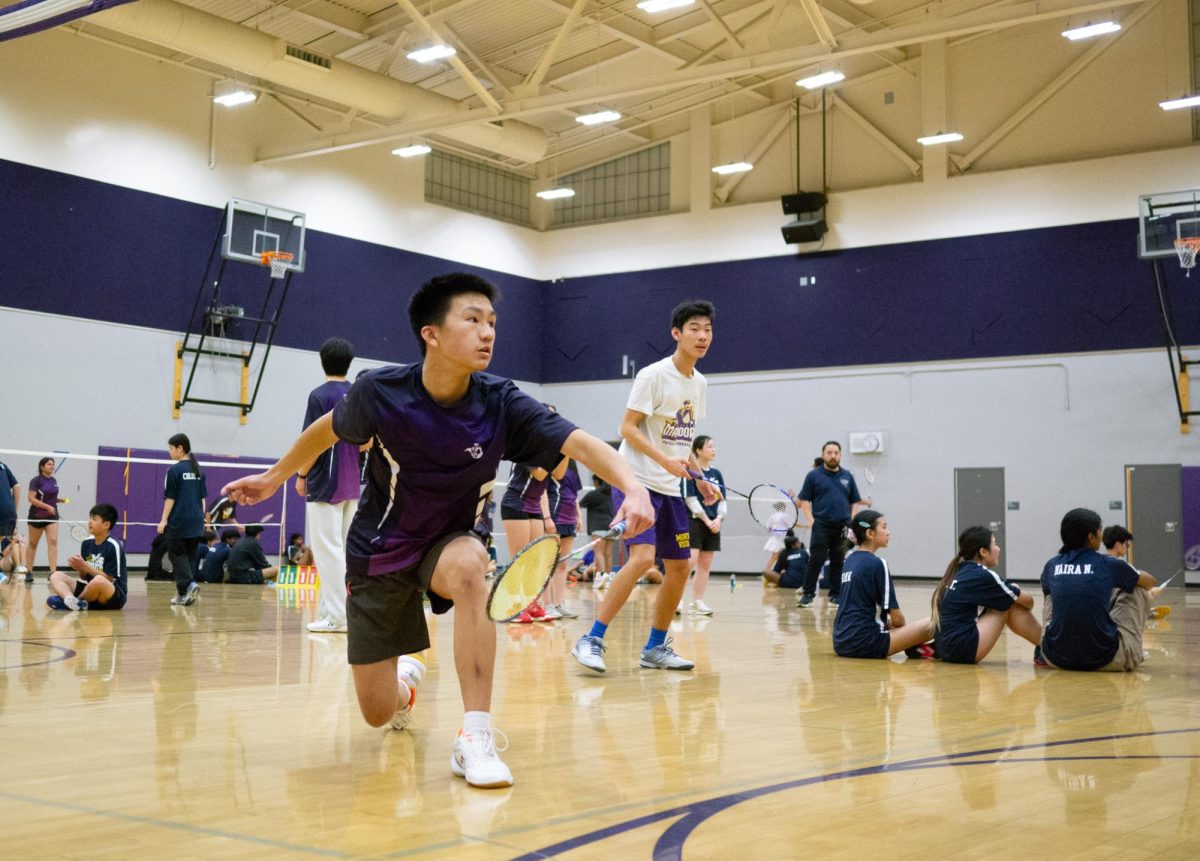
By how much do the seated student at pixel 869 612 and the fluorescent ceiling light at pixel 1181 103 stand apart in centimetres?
1753

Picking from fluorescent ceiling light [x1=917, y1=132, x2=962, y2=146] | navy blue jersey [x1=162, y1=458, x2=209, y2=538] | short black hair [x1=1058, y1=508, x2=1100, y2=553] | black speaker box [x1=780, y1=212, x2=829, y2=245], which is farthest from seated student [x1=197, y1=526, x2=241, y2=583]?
fluorescent ceiling light [x1=917, y1=132, x2=962, y2=146]

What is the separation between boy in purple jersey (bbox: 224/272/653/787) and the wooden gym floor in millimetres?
435

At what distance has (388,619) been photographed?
4.42m

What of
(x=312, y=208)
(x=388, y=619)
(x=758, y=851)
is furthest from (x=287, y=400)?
(x=758, y=851)

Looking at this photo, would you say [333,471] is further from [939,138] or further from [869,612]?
[939,138]

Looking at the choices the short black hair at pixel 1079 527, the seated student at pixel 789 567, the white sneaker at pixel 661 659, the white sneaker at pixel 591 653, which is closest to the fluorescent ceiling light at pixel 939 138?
the seated student at pixel 789 567

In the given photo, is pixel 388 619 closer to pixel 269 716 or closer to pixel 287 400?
pixel 269 716

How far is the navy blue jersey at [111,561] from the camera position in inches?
483

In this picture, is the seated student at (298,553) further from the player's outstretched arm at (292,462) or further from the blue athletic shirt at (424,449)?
the blue athletic shirt at (424,449)

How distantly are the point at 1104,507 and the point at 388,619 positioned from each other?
74.8ft

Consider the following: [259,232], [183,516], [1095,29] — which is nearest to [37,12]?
[183,516]

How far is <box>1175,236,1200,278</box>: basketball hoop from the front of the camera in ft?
71.4

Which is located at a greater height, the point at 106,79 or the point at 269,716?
the point at 106,79

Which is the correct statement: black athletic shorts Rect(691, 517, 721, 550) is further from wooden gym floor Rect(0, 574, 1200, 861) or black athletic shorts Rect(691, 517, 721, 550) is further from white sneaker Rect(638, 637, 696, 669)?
white sneaker Rect(638, 637, 696, 669)
